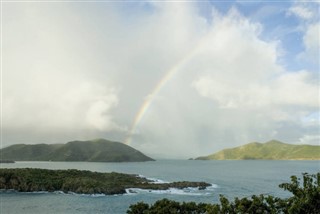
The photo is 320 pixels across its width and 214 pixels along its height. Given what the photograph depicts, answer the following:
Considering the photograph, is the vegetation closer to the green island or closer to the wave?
the wave

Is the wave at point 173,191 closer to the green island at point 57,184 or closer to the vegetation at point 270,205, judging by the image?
the green island at point 57,184

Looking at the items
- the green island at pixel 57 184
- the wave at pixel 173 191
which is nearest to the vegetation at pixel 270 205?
the wave at pixel 173 191

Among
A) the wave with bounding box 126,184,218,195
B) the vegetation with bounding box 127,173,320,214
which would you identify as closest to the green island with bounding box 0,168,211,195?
the wave with bounding box 126,184,218,195

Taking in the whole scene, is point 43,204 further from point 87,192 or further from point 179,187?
point 179,187

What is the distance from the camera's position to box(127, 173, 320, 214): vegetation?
161 feet

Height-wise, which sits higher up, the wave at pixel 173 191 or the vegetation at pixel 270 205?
the vegetation at pixel 270 205

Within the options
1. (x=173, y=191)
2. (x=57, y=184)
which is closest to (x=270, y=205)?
(x=173, y=191)

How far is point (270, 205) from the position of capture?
176ft

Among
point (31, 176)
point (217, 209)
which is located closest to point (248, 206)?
point (217, 209)

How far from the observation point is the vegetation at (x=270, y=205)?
49.0 metres

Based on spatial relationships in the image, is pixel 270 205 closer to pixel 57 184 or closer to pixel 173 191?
pixel 173 191

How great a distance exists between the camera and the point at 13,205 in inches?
5399

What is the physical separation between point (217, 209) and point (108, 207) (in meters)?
86.2

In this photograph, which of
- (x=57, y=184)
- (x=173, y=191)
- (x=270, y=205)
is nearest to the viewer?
(x=270, y=205)
